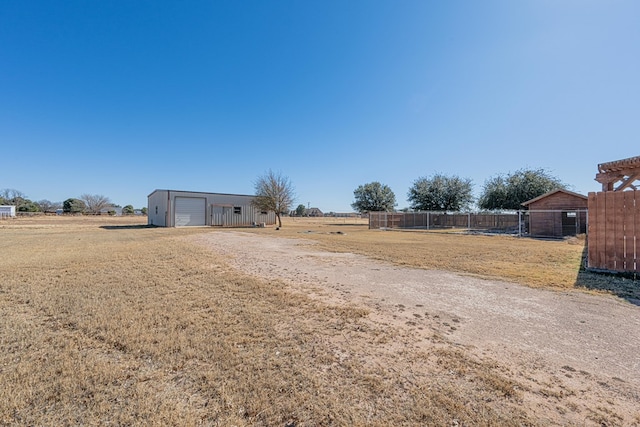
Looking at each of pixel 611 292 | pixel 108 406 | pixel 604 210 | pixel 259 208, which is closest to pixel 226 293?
pixel 108 406

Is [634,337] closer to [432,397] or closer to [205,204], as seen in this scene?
[432,397]

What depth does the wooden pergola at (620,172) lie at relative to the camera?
728cm

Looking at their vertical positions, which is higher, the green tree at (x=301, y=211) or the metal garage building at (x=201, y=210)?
the green tree at (x=301, y=211)

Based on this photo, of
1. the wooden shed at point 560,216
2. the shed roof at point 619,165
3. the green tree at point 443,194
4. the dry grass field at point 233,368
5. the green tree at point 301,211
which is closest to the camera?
the dry grass field at point 233,368

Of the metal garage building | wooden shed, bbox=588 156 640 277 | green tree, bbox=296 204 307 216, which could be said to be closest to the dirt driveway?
wooden shed, bbox=588 156 640 277

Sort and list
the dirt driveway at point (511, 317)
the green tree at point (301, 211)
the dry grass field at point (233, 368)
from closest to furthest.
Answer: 1. the dry grass field at point (233, 368)
2. the dirt driveway at point (511, 317)
3. the green tree at point (301, 211)

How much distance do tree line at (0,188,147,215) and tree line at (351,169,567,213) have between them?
7992cm

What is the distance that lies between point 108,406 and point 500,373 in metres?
3.29

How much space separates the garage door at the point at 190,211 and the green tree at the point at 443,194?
90.9ft

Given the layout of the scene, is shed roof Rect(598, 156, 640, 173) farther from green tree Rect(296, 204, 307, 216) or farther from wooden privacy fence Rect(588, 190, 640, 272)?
green tree Rect(296, 204, 307, 216)

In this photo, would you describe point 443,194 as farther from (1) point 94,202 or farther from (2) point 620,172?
(1) point 94,202

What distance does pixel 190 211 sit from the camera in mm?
27141

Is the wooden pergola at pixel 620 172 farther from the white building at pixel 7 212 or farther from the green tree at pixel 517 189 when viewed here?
the white building at pixel 7 212

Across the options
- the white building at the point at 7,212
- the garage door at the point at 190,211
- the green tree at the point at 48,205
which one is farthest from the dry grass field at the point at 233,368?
the green tree at the point at 48,205
